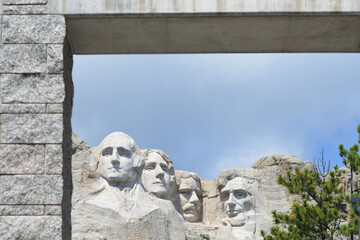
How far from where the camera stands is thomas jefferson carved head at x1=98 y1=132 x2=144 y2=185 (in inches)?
579

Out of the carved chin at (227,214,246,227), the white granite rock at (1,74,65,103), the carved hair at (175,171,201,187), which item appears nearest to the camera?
the white granite rock at (1,74,65,103)

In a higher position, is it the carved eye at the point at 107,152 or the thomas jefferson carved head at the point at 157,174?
the carved eye at the point at 107,152

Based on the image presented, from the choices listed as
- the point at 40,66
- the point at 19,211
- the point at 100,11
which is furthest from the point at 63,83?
the point at 19,211

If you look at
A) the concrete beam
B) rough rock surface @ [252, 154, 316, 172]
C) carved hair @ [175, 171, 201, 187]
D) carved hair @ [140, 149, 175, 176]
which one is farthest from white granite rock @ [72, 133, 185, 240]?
the concrete beam

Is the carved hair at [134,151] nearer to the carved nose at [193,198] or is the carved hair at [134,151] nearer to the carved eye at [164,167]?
the carved eye at [164,167]

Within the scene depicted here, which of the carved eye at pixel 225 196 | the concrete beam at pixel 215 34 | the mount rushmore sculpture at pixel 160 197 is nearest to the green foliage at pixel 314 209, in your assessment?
the concrete beam at pixel 215 34

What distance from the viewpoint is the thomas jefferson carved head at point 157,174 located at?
1559cm

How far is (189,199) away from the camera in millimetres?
16750

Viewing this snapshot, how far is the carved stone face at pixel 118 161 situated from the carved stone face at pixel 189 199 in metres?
2.18

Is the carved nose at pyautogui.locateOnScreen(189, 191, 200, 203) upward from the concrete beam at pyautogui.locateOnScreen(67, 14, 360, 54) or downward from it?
downward

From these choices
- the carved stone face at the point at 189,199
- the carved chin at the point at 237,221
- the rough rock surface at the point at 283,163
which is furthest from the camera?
the carved stone face at the point at 189,199

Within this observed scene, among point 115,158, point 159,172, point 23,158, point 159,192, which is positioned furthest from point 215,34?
point 159,172

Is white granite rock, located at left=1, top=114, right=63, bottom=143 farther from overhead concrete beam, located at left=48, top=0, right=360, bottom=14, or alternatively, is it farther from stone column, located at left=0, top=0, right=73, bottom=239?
overhead concrete beam, located at left=48, top=0, right=360, bottom=14

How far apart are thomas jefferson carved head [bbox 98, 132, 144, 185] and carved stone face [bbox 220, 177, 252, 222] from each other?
2.58 metres
